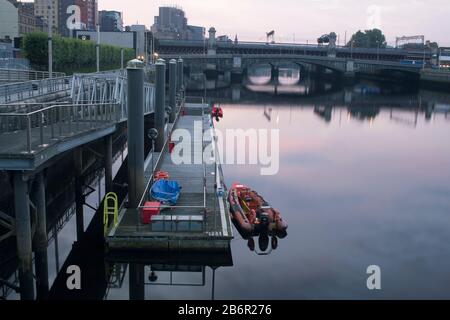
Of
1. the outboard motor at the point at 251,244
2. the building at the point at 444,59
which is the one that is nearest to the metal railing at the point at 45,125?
the outboard motor at the point at 251,244

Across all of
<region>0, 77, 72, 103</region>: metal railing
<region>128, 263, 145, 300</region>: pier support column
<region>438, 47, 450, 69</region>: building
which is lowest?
<region>128, 263, 145, 300</region>: pier support column

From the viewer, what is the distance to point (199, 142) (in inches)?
1583

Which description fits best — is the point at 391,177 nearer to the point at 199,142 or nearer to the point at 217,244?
the point at 199,142

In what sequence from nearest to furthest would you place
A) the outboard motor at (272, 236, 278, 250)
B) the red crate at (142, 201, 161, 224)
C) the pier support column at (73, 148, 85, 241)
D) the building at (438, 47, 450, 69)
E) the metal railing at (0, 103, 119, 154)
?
1. the metal railing at (0, 103, 119, 154)
2. the red crate at (142, 201, 161, 224)
3. the outboard motor at (272, 236, 278, 250)
4. the pier support column at (73, 148, 85, 241)
5. the building at (438, 47, 450, 69)

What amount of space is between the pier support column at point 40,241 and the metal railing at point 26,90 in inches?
420

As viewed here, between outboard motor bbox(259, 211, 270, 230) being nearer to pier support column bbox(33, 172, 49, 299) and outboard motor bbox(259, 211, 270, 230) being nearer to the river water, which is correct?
the river water

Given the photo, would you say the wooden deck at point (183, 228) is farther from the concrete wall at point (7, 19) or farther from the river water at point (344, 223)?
the concrete wall at point (7, 19)

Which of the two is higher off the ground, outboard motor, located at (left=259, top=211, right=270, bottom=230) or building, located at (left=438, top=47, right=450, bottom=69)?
building, located at (left=438, top=47, right=450, bottom=69)

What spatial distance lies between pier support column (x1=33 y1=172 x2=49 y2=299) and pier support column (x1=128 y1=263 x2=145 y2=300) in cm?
338

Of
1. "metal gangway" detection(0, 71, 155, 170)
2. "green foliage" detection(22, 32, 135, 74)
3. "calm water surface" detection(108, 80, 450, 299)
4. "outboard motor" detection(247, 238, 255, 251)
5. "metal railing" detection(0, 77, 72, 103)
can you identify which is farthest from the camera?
"green foliage" detection(22, 32, 135, 74)

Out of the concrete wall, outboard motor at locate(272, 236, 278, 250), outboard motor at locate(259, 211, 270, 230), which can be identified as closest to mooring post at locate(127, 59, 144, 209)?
outboard motor at locate(259, 211, 270, 230)

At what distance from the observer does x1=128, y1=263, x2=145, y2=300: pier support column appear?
2028cm

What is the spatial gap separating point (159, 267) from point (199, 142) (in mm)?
19733
